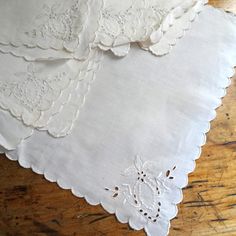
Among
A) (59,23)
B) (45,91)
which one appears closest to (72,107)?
(45,91)

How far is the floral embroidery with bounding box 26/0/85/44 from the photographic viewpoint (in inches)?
27.1

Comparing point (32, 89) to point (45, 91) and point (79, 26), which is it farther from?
point (79, 26)

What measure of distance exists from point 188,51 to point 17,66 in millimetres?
323

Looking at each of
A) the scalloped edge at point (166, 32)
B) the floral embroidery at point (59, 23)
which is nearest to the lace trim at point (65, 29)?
the floral embroidery at point (59, 23)

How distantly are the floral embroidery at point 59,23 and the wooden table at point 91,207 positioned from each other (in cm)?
23

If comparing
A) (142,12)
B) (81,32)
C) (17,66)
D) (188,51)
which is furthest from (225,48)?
(17,66)

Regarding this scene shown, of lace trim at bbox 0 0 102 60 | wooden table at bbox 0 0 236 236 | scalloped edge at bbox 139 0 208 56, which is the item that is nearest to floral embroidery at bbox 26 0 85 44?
lace trim at bbox 0 0 102 60

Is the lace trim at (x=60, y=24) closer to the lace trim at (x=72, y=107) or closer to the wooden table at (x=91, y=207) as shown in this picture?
the lace trim at (x=72, y=107)

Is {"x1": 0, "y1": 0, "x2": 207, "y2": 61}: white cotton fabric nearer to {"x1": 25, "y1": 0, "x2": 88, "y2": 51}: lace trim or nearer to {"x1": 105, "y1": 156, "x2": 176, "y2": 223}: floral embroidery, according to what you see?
{"x1": 25, "y1": 0, "x2": 88, "y2": 51}: lace trim

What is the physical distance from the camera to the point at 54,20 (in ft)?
2.31

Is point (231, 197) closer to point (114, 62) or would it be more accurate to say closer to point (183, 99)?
point (183, 99)

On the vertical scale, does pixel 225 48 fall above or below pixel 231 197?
above

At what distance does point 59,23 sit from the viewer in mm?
699

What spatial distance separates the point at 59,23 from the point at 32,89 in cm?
13
